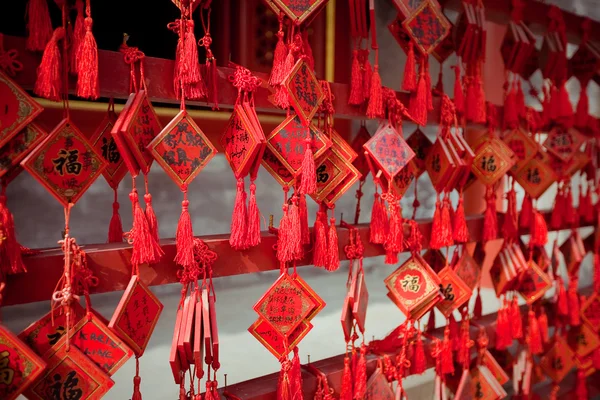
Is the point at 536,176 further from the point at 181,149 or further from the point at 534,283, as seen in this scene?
the point at 181,149

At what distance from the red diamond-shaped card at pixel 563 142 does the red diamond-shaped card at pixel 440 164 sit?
0.50 m

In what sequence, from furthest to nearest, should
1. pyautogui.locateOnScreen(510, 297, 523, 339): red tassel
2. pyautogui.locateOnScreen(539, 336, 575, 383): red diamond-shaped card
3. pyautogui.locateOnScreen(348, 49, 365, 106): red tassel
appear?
pyautogui.locateOnScreen(539, 336, 575, 383): red diamond-shaped card → pyautogui.locateOnScreen(510, 297, 523, 339): red tassel → pyautogui.locateOnScreen(348, 49, 365, 106): red tassel

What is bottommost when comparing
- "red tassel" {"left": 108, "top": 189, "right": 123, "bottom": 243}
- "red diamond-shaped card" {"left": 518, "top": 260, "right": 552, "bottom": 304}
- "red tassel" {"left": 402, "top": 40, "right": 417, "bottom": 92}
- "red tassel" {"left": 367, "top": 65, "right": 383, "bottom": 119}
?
"red diamond-shaped card" {"left": 518, "top": 260, "right": 552, "bottom": 304}

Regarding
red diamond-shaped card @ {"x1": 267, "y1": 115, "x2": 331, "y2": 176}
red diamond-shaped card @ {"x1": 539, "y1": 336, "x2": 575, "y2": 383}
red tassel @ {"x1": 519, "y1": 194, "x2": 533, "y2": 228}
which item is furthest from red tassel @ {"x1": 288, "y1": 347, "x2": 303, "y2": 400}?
red diamond-shaped card @ {"x1": 539, "y1": 336, "x2": 575, "y2": 383}

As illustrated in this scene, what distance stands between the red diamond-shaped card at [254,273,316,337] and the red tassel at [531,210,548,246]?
80 cm

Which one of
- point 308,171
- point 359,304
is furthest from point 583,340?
point 308,171

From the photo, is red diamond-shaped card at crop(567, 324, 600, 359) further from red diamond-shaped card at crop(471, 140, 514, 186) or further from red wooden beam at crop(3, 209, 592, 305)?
red wooden beam at crop(3, 209, 592, 305)

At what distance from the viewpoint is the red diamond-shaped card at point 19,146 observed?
2.54ft

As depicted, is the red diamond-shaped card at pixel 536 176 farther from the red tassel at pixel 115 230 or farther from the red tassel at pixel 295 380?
the red tassel at pixel 115 230

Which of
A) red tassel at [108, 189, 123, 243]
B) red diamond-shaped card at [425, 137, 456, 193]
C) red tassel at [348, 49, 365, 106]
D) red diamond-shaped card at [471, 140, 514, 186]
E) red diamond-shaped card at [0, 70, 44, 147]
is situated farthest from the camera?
red diamond-shaped card at [471, 140, 514, 186]

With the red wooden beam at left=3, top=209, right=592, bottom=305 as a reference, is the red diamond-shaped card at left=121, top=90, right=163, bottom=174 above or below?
above

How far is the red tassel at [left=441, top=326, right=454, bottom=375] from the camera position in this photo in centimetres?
135

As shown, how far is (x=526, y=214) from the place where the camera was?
150 centimetres

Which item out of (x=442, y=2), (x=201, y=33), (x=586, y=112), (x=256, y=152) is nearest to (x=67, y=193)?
(x=256, y=152)
